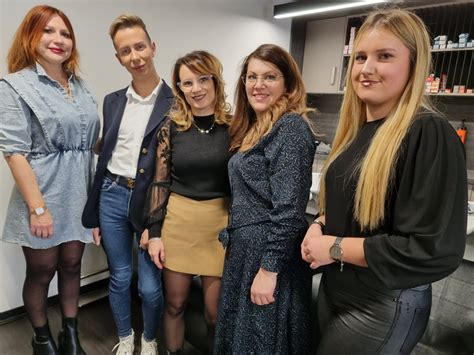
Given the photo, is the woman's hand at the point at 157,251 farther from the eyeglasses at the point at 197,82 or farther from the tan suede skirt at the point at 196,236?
the eyeglasses at the point at 197,82

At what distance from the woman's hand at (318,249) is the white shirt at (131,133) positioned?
0.89 m

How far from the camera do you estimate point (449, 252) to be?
2.43ft

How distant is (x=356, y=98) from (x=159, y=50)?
6.77 ft

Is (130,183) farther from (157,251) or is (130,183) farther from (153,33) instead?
(153,33)

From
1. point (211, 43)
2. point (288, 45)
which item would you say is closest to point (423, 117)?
point (211, 43)

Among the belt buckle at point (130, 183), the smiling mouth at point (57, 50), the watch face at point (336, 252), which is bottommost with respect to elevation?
the belt buckle at point (130, 183)

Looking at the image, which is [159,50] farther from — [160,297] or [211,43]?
[160,297]

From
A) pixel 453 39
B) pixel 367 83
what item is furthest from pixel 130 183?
pixel 453 39

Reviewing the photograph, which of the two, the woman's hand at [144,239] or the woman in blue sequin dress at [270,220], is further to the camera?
the woman's hand at [144,239]

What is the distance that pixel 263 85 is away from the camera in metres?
1.18

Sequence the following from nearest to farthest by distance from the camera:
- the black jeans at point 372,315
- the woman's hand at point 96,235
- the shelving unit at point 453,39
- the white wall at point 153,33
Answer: the black jeans at point 372,315, the woman's hand at point 96,235, the white wall at point 153,33, the shelving unit at point 453,39

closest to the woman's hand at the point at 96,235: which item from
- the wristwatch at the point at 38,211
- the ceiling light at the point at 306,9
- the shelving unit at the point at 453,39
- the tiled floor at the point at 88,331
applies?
the wristwatch at the point at 38,211

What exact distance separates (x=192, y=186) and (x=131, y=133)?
409mm

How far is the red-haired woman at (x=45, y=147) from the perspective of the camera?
1.43 metres
